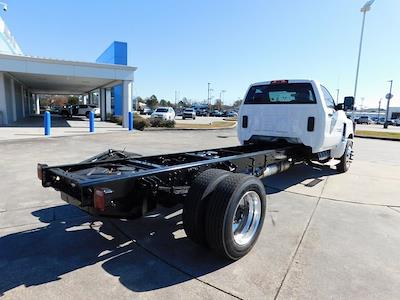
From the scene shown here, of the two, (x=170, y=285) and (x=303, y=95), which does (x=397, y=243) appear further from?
(x=303, y=95)

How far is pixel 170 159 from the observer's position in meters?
5.01

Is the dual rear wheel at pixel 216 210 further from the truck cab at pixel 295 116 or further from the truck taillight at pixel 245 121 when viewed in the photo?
the truck taillight at pixel 245 121

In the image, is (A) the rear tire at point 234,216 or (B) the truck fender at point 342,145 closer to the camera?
(A) the rear tire at point 234,216

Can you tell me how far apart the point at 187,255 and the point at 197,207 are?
0.71 m

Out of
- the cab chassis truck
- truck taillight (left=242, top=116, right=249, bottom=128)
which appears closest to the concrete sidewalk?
truck taillight (left=242, top=116, right=249, bottom=128)

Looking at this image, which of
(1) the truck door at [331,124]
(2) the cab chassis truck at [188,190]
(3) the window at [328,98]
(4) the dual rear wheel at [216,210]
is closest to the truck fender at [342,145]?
(1) the truck door at [331,124]

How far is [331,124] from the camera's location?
6.73 m

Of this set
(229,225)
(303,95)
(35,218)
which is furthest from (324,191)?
(35,218)

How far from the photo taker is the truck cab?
6.29m

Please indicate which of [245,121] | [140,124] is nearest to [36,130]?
[140,124]

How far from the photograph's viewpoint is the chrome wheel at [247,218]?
3551 mm

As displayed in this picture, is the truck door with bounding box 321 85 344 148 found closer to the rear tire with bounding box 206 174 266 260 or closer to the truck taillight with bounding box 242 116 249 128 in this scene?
the truck taillight with bounding box 242 116 249 128

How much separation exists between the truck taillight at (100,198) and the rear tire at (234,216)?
3.32 ft

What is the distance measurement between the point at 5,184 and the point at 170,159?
369cm
